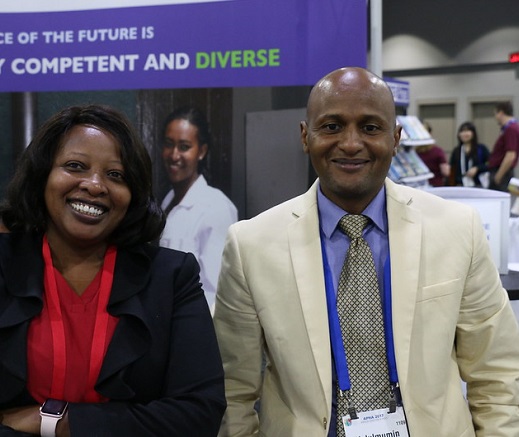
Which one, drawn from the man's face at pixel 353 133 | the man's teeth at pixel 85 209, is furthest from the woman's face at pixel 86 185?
→ the man's face at pixel 353 133

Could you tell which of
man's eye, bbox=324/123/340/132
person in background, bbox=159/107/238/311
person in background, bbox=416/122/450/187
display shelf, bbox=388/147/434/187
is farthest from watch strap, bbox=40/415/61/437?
person in background, bbox=416/122/450/187

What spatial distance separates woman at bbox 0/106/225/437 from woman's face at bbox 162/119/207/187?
111cm

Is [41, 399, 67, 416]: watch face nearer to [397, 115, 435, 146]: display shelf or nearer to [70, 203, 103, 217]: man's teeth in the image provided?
[70, 203, 103, 217]: man's teeth

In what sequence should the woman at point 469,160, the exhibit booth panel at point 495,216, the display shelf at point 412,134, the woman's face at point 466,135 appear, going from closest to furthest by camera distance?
1. the exhibit booth panel at point 495,216
2. the display shelf at point 412,134
3. the woman at point 469,160
4. the woman's face at point 466,135

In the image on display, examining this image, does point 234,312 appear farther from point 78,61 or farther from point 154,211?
point 78,61

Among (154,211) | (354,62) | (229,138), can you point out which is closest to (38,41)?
(229,138)

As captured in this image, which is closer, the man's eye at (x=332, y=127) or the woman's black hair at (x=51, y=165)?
the woman's black hair at (x=51, y=165)

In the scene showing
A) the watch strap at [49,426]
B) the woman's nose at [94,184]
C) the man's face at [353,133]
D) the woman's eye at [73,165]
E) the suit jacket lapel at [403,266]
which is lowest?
the watch strap at [49,426]

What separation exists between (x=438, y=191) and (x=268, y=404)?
5.63 ft

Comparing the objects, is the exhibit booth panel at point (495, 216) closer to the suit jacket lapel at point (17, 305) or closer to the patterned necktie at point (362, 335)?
the patterned necktie at point (362, 335)

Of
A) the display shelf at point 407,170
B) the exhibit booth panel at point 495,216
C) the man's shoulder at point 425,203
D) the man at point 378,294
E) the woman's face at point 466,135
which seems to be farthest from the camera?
the woman's face at point 466,135

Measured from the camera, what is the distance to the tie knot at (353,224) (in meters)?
1.81

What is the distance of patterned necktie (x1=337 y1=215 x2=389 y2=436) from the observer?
5.65 ft

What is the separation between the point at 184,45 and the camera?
9.35 feet
